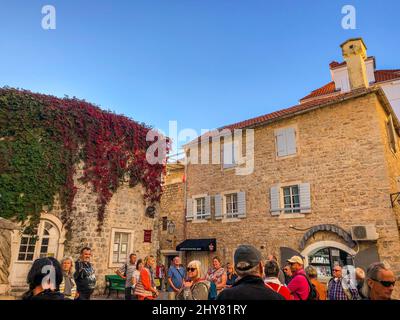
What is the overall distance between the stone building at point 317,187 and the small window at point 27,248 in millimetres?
6591

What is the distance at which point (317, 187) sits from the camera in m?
11.2

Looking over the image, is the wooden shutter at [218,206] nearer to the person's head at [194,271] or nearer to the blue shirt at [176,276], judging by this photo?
the blue shirt at [176,276]

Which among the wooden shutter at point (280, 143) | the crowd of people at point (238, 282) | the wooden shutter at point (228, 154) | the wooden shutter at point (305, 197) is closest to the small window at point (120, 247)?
the crowd of people at point (238, 282)

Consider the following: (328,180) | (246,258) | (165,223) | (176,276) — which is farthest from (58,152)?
(246,258)

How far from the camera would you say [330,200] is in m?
10.8

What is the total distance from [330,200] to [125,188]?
8.15m

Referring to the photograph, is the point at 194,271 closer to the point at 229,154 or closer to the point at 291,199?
the point at 291,199

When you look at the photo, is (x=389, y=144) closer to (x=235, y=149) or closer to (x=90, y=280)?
(x=235, y=149)

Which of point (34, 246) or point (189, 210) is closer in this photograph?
point (34, 246)

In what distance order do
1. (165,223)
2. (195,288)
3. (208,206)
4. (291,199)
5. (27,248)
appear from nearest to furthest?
(195,288)
(27,248)
(291,199)
(208,206)
(165,223)

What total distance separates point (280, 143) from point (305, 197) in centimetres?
270

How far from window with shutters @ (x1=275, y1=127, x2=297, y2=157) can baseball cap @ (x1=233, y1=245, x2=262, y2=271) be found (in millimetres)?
10607

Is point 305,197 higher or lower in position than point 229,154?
lower

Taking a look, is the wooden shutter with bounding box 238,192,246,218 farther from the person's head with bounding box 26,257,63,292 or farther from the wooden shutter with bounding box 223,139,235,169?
the person's head with bounding box 26,257,63,292
